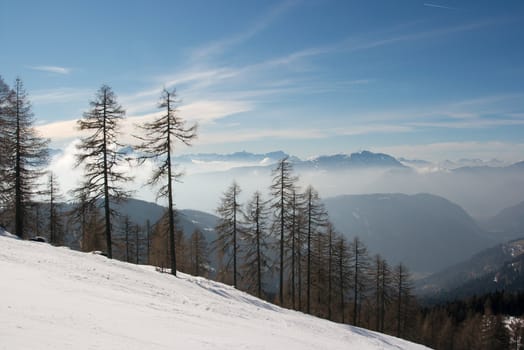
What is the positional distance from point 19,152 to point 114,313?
21.5 m

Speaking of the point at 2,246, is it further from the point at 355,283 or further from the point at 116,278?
the point at 355,283

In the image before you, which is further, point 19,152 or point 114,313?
point 19,152

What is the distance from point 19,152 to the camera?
25.2 meters

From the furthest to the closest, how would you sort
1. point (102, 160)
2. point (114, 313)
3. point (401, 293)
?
1. point (401, 293)
2. point (102, 160)
3. point (114, 313)

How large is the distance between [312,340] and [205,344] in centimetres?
683

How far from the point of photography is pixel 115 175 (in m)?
23.7

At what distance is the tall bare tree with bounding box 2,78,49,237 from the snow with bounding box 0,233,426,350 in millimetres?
9131

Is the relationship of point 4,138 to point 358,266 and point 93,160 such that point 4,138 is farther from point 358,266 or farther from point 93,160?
point 358,266

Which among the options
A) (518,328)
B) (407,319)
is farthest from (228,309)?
(518,328)

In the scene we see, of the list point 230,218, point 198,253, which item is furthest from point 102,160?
point 198,253

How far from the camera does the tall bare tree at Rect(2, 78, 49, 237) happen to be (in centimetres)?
2442

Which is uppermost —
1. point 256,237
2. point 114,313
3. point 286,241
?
point 114,313

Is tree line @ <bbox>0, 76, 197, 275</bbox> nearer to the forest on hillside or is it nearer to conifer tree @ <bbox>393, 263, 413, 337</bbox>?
the forest on hillside

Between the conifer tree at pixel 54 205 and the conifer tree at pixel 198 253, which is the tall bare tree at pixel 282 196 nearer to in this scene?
the conifer tree at pixel 198 253
